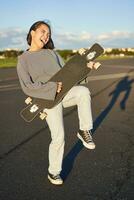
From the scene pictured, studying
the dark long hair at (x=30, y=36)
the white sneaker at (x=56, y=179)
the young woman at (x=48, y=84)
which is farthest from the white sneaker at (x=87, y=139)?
the dark long hair at (x=30, y=36)

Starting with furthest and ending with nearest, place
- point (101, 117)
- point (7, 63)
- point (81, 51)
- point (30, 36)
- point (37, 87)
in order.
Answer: point (7, 63), point (101, 117), point (81, 51), point (30, 36), point (37, 87)

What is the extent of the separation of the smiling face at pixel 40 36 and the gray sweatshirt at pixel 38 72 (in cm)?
8

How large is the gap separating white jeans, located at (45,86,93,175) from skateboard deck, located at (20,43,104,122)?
97 mm

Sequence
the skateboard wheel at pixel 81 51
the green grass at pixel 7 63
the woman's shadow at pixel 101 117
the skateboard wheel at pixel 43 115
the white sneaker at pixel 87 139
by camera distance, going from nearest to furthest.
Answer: the skateboard wheel at pixel 43 115, the skateboard wheel at pixel 81 51, the white sneaker at pixel 87 139, the woman's shadow at pixel 101 117, the green grass at pixel 7 63

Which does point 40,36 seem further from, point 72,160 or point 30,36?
point 72,160

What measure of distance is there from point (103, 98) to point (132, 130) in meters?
5.16

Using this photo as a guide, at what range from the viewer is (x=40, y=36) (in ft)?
16.4

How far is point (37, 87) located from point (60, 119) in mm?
482

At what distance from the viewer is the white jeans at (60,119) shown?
4973 millimetres

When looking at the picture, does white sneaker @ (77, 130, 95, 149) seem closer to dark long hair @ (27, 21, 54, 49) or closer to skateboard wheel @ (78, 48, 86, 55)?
skateboard wheel @ (78, 48, 86, 55)

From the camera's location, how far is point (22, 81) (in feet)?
16.0

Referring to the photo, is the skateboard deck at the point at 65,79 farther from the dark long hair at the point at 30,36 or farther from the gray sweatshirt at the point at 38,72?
the dark long hair at the point at 30,36

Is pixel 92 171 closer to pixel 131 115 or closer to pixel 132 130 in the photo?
pixel 132 130

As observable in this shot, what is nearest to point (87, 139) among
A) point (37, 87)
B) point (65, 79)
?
point (65, 79)
